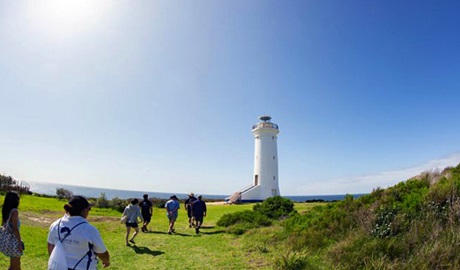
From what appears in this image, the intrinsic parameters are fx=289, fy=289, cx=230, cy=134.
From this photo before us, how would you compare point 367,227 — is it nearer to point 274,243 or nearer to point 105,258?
point 274,243

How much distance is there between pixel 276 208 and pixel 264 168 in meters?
20.7

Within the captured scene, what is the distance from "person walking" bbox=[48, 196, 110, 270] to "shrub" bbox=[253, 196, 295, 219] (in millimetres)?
14056

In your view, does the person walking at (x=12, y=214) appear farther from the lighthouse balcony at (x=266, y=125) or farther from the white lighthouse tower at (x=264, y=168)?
the lighthouse balcony at (x=266, y=125)

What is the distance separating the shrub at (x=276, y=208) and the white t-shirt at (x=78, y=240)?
1407 centimetres

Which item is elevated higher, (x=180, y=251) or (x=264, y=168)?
(x=264, y=168)

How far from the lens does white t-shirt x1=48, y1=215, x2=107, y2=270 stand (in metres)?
3.50

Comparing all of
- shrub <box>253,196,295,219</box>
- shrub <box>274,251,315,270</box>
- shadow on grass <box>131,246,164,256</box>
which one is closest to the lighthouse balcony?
shrub <box>253,196,295,219</box>

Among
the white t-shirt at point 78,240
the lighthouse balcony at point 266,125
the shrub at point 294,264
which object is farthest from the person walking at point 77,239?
the lighthouse balcony at point 266,125

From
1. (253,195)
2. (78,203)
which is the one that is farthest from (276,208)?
(253,195)

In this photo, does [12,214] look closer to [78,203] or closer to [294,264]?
[78,203]

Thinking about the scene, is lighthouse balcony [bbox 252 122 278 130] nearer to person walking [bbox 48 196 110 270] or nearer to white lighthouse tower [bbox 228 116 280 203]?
white lighthouse tower [bbox 228 116 280 203]

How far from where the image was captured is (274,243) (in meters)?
9.69

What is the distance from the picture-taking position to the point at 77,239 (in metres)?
3.50

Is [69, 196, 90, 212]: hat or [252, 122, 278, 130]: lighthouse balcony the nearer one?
[69, 196, 90, 212]: hat
